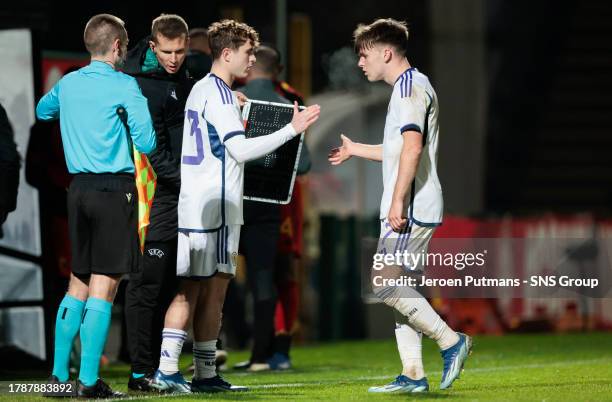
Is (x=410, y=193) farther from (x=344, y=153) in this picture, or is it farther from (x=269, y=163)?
(x=269, y=163)

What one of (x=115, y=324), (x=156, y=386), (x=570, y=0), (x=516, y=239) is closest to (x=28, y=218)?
(x=115, y=324)

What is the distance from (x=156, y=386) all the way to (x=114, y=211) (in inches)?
41.3

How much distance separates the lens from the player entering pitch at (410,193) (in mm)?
7102

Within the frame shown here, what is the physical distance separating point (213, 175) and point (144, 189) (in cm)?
97

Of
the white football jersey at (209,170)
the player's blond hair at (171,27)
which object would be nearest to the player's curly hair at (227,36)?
the white football jersey at (209,170)

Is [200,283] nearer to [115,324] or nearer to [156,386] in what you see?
[156,386]

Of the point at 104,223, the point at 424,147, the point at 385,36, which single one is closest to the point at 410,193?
the point at 424,147

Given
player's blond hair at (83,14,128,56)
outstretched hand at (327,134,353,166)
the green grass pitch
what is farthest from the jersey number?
the green grass pitch

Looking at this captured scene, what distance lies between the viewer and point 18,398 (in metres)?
7.08

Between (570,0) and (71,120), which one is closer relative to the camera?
(71,120)

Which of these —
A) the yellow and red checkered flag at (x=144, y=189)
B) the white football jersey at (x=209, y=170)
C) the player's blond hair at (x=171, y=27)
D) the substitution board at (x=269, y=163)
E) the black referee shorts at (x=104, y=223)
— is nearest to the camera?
the black referee shorts at (x=104, y=223)

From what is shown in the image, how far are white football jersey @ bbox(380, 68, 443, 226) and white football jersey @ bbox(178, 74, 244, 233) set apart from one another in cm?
80

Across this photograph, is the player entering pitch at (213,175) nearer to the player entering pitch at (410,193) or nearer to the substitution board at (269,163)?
the player entering pitch at (410,193)

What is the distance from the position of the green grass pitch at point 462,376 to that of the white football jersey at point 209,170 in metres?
0.95
